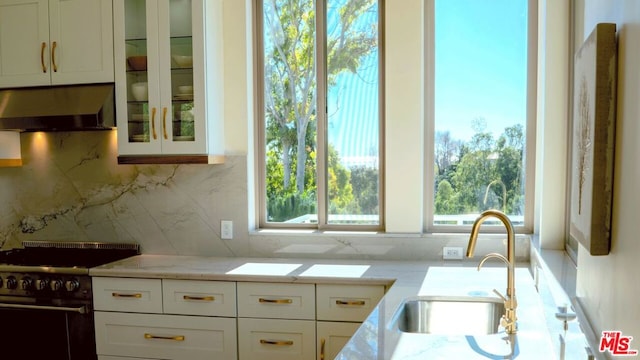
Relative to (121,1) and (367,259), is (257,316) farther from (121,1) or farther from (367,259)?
(121,1)

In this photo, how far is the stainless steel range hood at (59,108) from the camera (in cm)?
317

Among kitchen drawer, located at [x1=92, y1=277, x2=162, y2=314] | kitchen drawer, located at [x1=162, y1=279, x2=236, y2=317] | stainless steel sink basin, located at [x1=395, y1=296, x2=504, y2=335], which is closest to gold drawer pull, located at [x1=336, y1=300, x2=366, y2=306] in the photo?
stainless steel sink basin, located at [x1=395, y1=296, x2=504, y2=335]

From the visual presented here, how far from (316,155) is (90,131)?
1521mm

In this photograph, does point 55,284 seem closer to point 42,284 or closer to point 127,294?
point 42,284

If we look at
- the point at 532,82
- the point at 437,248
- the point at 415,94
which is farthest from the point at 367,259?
the point at 532,82

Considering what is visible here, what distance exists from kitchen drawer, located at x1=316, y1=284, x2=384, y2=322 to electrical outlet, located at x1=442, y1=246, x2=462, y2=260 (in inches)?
23.6

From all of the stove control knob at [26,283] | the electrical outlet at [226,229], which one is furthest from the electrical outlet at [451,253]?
the stove control knob at [26,283]

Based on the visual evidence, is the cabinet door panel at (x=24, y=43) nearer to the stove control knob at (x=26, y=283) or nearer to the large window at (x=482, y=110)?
the stove control knob at (x=26, y=283)

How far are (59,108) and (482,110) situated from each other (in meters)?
2.54

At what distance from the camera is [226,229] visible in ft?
11.2

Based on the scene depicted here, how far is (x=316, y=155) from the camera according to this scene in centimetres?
342

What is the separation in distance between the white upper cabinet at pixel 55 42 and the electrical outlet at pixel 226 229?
111cm

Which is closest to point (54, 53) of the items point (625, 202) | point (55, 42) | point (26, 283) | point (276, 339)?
point (55, 42)

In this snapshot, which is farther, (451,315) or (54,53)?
(54,53)
